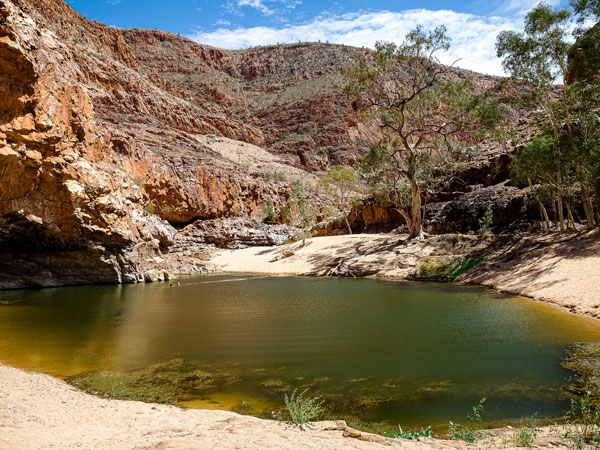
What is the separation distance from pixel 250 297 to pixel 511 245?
47.4 feet

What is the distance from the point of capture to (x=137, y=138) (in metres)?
49.3

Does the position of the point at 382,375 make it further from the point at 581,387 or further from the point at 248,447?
the point at 248,447

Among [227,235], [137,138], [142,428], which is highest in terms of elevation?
[137,138]

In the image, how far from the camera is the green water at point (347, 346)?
5.63 m

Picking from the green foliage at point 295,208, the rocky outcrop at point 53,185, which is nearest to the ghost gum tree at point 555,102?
the rocky outcrop at point 53,185

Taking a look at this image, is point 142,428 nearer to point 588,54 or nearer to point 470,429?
point 470,429

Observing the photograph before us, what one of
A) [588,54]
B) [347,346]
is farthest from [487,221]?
[347,346]

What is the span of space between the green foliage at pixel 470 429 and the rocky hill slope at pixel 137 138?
19.2 m

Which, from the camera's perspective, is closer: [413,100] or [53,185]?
[53,185]

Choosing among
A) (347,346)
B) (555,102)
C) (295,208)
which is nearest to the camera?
(347,346)

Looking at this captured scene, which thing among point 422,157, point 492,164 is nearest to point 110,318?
point 422,157

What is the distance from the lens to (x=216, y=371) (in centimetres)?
717

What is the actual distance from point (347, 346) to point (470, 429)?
4.04m

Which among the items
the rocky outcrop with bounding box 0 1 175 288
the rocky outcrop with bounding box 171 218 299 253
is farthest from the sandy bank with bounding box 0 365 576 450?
the rocky outcrop with bounding box 171 218 299 253
